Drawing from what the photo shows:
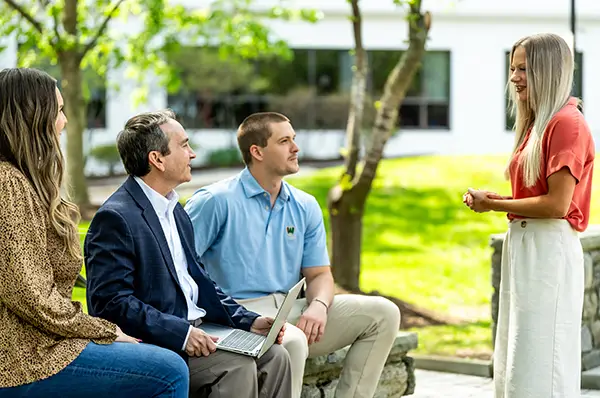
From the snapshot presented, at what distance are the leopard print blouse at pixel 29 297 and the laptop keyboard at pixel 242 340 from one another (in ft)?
2.58

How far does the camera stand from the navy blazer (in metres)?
4.06

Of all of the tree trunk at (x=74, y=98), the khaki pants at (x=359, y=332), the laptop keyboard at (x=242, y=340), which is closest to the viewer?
the laptop keyboard at (x=242, y=340)

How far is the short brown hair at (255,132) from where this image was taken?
5273 millimetres

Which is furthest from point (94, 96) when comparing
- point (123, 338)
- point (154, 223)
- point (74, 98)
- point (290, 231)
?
point (123, 338)

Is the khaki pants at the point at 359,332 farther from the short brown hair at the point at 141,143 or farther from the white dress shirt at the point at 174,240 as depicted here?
the short brown hair at the point at 141,143

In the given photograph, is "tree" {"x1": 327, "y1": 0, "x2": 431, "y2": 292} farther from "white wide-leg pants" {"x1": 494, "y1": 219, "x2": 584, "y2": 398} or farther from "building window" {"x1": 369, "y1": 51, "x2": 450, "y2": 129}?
"building window" {"x1": 369, "y1": 51, "x2": 450, "y2": 129}

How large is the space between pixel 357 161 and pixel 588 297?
3169mm

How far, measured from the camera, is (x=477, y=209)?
16.4 feet

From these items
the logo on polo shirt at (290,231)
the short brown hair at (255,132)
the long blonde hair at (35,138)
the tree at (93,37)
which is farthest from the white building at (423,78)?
the long blonde hair at (35,138)

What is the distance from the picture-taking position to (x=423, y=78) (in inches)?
1180

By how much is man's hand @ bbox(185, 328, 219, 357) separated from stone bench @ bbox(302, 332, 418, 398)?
4.26ft

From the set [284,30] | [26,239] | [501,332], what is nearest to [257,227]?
[501,332]

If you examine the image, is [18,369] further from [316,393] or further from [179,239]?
[316,393]

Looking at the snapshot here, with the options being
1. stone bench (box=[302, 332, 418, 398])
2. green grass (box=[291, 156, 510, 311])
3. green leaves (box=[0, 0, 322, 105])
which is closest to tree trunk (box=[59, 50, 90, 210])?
green leaves (box=[0, 0, 322, 105])
